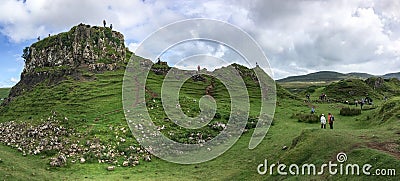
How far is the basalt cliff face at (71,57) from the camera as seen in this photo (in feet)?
236

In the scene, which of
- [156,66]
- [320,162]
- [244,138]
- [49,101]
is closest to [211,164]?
[244,138]

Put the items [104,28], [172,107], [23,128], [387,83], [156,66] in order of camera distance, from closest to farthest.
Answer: [23,128], [172,107], [104,28], [156,66], [387,83]

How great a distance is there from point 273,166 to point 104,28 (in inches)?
2821

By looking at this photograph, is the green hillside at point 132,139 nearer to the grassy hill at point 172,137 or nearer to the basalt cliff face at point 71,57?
the grassy hill at point 172,137

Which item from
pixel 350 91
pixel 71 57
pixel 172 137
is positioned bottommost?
pixel 172 137

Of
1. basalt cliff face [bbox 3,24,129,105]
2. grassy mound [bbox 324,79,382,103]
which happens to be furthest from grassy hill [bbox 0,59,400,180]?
grassy mound [bbox 324,79,382,103]

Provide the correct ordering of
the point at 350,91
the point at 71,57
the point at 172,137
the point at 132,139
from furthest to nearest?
the point at 350,91 < the point at 71,57 < the point at 172,137 < the point at 132,139

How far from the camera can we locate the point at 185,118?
4762 centimetres

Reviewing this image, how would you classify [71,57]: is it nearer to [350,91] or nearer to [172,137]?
[172,137]

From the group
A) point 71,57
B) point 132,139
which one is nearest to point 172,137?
point 132,139

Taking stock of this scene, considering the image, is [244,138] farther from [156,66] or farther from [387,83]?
[387,83]

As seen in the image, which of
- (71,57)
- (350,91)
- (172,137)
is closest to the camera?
(172,137)

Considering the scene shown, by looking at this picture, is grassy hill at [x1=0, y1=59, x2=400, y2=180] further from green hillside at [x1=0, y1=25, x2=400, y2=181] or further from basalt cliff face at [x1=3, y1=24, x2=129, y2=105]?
basalt cliff face at [x1=3, y1=24, x2=129, y2=105]

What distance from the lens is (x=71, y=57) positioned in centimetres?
7494
